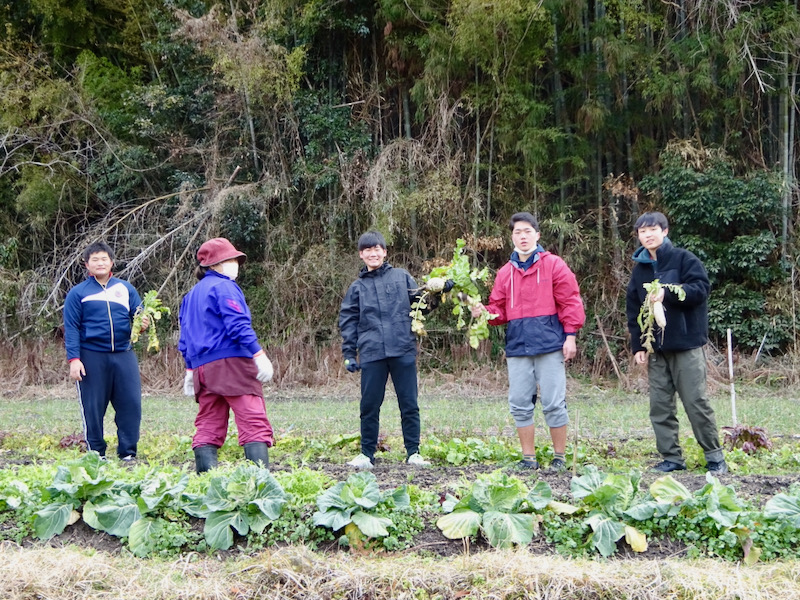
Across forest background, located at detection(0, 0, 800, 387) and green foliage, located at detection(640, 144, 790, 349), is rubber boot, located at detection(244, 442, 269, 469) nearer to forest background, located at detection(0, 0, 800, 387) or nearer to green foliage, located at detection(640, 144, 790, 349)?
forest background, located at detection(0, 0, 800, 387)

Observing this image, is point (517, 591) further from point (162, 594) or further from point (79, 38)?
point (79, 38)

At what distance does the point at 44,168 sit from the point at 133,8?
12.7 ft

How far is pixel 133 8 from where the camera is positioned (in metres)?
17.3

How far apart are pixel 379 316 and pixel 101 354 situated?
7.51ft

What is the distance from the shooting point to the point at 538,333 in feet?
18.6

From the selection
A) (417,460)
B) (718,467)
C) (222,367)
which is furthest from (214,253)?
(718,467)

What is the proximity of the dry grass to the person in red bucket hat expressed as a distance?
61.3 inches

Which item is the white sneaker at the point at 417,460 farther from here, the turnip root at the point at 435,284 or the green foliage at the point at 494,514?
the green foliage at the point at 494,514

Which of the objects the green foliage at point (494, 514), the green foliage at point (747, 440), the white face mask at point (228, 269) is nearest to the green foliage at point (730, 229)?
the green foliage at point (747, 440)

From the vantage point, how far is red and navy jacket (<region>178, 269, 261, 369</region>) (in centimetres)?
501

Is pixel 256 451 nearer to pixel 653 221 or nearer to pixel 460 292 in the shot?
pixel 460 292

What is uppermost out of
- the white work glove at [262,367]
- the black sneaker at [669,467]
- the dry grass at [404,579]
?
the white work glove at [262,367]

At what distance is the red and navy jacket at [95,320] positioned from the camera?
6.42 m

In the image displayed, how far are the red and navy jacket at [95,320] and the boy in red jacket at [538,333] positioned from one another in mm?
3104
